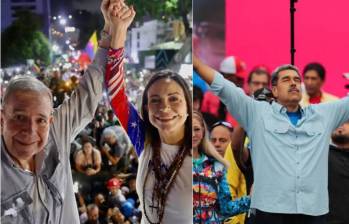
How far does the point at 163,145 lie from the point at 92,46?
2.55 ft

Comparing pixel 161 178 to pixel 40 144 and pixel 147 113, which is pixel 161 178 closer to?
pixel 147 113

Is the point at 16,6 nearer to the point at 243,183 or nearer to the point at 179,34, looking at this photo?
the point at 179,34

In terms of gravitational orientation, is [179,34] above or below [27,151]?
above

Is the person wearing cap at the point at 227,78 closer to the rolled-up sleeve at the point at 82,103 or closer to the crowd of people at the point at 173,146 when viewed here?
the crowd of people at the point at 173,146

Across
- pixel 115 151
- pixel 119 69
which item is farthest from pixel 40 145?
pixel 119 69

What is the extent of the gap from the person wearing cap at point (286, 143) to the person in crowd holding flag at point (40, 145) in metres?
0.75

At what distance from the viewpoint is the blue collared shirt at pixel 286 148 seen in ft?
11.0

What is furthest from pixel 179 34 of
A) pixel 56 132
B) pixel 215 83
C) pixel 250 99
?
pixel 56 132

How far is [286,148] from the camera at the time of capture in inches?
132

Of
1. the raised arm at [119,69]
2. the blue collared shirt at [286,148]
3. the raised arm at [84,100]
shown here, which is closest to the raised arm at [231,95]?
the blue collared shirt at [286,148]

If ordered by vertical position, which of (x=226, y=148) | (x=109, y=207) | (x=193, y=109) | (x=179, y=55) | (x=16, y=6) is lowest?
(x=109, y=207)

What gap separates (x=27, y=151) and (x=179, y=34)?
47.3 inches

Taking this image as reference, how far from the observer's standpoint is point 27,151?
3301 millimetres

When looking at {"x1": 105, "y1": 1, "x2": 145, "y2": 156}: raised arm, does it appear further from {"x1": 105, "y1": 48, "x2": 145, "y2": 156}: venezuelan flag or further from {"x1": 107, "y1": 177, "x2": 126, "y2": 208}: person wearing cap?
{"x1": 107, "y1": 177, "x2": 126, "y2": 208}: person wearing cap
